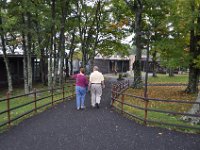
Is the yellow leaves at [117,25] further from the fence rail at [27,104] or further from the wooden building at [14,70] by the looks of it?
the fence rail at [27,104]

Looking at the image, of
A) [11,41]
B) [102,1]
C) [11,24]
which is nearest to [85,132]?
[11,24]

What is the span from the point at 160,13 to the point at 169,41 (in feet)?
21.3

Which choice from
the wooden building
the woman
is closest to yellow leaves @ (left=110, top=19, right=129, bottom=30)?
the wooden building

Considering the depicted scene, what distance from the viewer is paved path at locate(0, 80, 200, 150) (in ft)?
26.9

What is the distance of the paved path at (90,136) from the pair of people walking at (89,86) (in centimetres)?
277

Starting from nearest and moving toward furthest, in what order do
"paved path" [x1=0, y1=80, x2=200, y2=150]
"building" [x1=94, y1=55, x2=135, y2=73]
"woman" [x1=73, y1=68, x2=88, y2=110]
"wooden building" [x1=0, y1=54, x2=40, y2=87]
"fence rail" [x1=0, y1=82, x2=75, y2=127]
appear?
"paved path" [x1=0, y1=80, x2=200, y2=150] < "fence rail" [x1=0, y1=82, x2=75, y2=127] < "woman" [x1=73, y1=68, x2=88, y2=110] < "wooden building" [x1=0, y1=54, x2=40, y2=87] < "building" [x1=94, y1=55, x2=135, y2=73]

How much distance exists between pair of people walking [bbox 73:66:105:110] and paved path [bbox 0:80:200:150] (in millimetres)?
2772

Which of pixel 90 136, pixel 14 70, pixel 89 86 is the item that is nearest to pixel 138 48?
pixel 89 86

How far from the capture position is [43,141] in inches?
341

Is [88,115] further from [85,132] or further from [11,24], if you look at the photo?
[11,24]

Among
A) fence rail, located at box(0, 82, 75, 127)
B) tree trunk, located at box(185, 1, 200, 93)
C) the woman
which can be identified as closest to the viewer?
fence rail, located at box(0, 82, 75, 127)

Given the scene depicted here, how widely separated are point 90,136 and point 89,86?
6.43 m

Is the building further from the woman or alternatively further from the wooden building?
the woman

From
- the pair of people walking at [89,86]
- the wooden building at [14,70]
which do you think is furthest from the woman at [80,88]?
the wooden building at [14,70]
